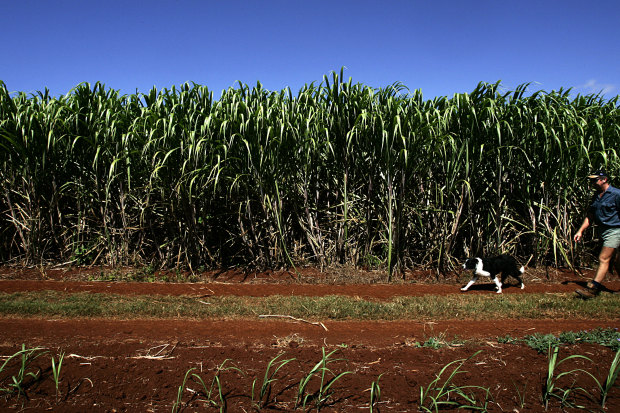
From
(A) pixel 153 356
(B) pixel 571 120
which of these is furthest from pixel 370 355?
(B) pixel 571 120

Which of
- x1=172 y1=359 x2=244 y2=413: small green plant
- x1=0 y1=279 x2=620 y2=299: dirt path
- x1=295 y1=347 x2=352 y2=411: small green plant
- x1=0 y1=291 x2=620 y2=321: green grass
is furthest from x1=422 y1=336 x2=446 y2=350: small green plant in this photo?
x1=0 y1=279 x2=620 y2=299: dirt path

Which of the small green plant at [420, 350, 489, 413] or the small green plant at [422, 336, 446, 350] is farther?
the small green plant at [422, 336, 446, 350]

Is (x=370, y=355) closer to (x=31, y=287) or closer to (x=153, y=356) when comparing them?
(x=153, y=356)

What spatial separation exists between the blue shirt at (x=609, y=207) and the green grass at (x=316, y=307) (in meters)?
0.90

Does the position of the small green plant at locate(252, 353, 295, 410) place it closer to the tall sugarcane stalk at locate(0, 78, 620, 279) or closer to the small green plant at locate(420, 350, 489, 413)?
the small green plant at locate(420, 350, 489, 413)

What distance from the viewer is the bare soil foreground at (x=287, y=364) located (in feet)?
9.08

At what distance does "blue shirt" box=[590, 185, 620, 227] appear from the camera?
5.55 m

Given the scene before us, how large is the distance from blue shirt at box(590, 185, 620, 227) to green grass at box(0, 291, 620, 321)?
0.90 m

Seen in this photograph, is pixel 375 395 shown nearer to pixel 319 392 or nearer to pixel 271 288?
pixel 319 392

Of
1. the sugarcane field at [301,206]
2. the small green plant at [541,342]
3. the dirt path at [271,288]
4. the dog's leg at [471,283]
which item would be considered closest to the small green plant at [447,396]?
the small green plant at [541,342]

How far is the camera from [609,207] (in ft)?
18.4

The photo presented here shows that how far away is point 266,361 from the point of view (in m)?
3.21

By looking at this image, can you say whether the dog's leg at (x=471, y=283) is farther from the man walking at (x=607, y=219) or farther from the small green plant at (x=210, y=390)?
the small green plant at (x=210, y=390)

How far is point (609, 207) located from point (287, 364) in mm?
4584
